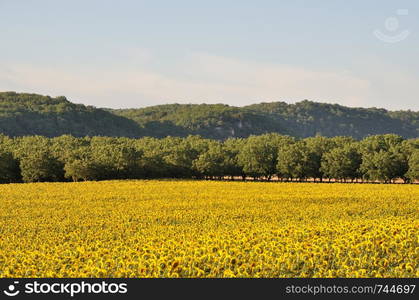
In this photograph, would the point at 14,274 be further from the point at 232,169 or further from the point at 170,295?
the point at 232,169

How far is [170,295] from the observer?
40.4 feet

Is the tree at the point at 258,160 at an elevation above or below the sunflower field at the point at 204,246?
above

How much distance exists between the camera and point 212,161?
407ft

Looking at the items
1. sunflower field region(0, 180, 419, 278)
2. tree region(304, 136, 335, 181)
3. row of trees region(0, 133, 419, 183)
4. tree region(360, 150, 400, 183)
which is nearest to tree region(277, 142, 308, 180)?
row of trees region(0, 133, 419, 183)

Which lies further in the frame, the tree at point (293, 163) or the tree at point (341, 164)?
the tree at point (293, 163)

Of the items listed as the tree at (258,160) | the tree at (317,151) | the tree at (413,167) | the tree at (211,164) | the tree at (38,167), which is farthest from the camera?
the tree at (258,160)

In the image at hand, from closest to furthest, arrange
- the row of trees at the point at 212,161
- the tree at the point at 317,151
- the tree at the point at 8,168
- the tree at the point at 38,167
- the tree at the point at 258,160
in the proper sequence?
the tree at the point at 38,167, the tree at the point at 8,168, the row of trees at the point at 212,161, the tree at the point at 317,151, the tree at the point at 258,160

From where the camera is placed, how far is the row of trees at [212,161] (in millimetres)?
105688

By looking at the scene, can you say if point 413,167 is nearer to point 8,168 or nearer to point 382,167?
point 382,167

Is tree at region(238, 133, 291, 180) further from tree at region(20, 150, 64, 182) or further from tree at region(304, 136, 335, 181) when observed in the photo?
tree at region(20, 150, 64, 182)

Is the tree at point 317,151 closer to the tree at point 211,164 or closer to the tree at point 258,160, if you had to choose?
the tree at point 258,160

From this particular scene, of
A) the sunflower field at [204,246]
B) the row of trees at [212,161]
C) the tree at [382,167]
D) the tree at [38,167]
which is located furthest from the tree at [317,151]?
the sunflower field at [204,246]

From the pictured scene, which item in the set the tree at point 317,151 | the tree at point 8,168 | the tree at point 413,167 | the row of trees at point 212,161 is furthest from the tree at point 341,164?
the tree at point 8,168

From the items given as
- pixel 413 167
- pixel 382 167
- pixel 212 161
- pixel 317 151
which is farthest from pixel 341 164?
pixel 212 161
